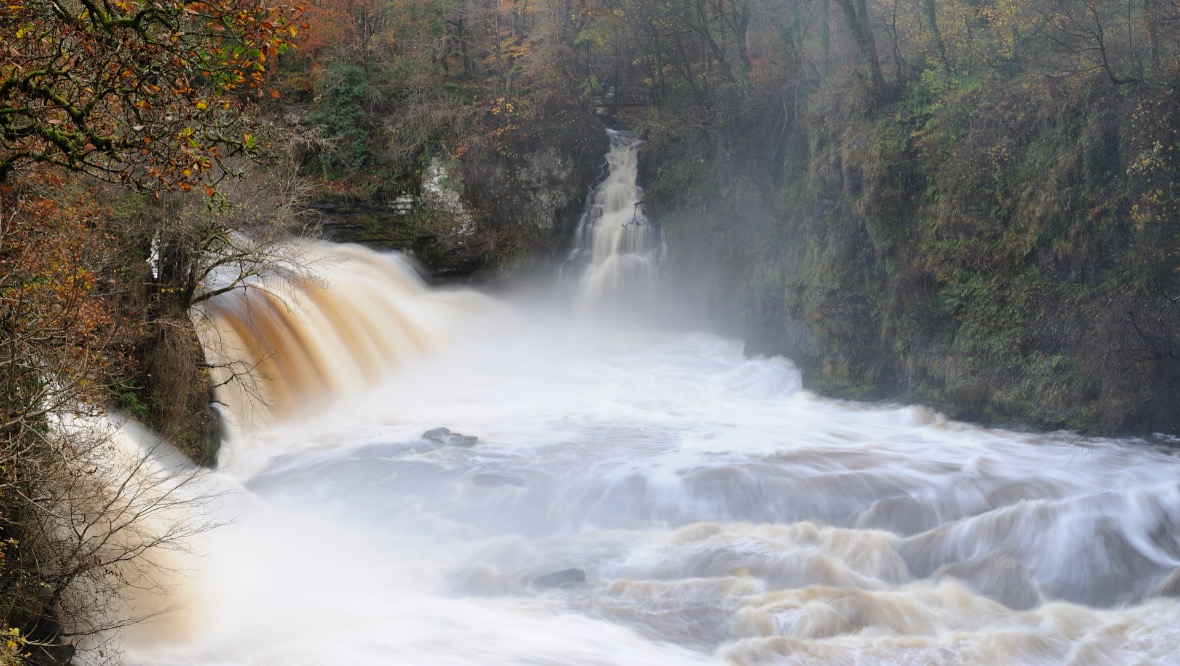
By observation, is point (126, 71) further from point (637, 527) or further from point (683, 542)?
point (637, 527)

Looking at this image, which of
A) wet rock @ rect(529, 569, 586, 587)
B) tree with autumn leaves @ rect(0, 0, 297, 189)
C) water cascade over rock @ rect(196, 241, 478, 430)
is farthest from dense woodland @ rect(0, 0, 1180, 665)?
wet rock @ rect(529, 569, 586, 587)

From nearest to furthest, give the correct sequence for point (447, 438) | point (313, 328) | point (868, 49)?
1. point (447, 438)
2. point (313, 328)
3. point (868, 49)

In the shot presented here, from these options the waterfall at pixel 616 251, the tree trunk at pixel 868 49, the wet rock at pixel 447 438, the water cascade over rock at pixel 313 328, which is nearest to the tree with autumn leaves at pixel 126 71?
the water cascade over rock at pixel 313 328

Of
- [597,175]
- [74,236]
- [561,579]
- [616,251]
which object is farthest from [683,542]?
[597,175]

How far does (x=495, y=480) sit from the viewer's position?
12.6 m

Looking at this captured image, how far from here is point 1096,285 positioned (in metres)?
13.5

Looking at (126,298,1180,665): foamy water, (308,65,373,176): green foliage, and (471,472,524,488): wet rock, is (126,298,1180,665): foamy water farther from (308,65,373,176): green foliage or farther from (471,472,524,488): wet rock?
(308,65,373,176): green foliage

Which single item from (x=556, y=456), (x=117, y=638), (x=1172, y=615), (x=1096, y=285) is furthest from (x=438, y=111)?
(x=1172, y=615)

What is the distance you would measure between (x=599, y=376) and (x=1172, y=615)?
11.2m

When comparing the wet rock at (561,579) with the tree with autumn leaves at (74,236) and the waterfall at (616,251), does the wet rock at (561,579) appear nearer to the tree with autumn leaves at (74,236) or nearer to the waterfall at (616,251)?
the tree with autumn leaves at (74,236)

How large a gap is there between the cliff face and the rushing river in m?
0.85

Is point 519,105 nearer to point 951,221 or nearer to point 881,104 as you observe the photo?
point 881,104

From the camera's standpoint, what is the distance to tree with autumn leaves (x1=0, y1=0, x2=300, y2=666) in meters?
6.01

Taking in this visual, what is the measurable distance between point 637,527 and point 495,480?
226 centimetres
